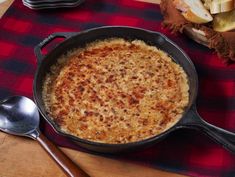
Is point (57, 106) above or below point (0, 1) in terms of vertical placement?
below

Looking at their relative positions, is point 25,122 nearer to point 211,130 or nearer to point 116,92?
point 116,92

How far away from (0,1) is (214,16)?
35.1 inches

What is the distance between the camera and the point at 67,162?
1047 millimetres

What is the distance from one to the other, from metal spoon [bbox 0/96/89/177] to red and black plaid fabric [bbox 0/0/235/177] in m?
0.05

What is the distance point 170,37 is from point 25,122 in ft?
2.13

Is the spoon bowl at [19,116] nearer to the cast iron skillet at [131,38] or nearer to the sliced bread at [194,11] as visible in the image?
the cast iron skillet at [131,38]

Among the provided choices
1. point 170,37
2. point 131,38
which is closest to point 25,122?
point 131,38

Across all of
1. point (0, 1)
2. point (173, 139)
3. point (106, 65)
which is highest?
point (0, 1)

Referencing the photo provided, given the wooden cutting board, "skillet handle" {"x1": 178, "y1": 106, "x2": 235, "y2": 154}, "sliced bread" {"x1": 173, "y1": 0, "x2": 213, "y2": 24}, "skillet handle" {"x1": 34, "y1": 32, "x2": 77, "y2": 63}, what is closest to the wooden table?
the wooden cutting board

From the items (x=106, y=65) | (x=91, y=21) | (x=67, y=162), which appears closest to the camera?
(x=67, y=162)

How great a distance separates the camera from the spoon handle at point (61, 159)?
3.36 ft

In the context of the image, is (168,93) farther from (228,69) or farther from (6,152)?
(6,152)

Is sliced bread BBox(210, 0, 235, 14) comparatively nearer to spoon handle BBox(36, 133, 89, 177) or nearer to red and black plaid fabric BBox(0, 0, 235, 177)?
red and black plaid fabric BBox(0, 0, 235, 177)

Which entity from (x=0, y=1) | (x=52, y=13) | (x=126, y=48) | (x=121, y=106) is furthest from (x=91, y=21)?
(x=121, y=106)
